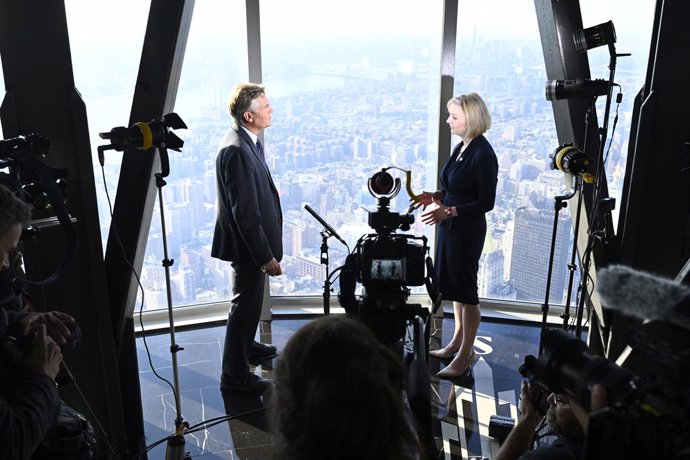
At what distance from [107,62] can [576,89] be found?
2.61 meters

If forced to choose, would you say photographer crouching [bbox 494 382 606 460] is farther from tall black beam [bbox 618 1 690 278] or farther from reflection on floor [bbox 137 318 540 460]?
tall black beam [bbox 618 1 690 278]

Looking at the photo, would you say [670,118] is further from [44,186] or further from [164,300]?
[164,300]

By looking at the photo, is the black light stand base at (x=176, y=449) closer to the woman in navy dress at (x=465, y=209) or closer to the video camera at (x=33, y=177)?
the video camera at (x=33, y=177)

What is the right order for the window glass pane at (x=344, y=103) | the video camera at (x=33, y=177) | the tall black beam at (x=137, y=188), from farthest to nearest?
1. the window glass pane at (x=344, y=103)
2. the tall black beam at (x=137, y=188)
3. the video camera at (x=33, y=177)

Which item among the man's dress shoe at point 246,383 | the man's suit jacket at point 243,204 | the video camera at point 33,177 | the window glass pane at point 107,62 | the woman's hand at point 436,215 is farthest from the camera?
the window glass pane at point 107,62

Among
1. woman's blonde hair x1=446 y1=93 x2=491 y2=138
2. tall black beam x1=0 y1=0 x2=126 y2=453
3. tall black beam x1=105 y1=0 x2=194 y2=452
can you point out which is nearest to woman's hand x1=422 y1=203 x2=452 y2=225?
woman's blonde hair x1=446 y1=93 x2=491 y2=138

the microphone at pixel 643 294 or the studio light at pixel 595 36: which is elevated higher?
the studio light at pixel 595 36

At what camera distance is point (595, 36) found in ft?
8.93

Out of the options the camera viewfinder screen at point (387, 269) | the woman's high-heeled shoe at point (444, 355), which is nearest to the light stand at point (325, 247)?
the camera viewfinder screen at point (387, 269)

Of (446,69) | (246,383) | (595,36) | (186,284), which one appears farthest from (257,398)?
(595,36)

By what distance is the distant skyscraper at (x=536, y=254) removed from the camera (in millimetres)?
4043

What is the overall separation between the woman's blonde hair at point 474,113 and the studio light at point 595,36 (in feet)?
1.73

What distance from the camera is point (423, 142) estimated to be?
4043mm

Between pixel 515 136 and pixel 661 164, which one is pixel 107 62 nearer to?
pixel 515 136
